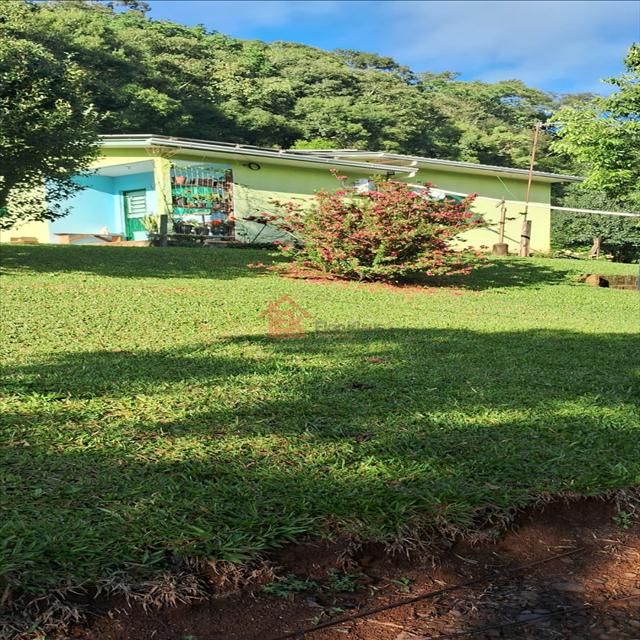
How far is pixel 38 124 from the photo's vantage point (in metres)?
9.29

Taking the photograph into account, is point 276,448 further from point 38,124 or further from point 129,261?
point 129,261

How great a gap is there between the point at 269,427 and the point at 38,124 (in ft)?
23.5

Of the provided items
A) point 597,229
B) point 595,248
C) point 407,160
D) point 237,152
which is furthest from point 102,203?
point 597,229

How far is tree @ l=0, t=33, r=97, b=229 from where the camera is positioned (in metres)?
9.30

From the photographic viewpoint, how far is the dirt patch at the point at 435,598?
2225mm

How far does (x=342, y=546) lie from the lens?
8.77 ft

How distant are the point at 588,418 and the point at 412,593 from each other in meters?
2.22

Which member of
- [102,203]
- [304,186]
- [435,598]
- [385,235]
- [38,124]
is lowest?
[435,598]

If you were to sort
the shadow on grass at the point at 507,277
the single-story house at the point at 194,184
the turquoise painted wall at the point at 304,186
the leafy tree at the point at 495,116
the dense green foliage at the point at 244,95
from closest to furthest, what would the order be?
the shadow on grass at the point at 507,277 < the single-story house at the point at 194,184 < the turquoise painted wall at the point at 304,186 < the dense green foliage at the point at 244,95 < the leafy tree at the point at 495,116

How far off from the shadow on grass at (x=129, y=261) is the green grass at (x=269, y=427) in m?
2.39

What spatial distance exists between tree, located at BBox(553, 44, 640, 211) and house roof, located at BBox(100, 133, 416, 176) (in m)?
7.41

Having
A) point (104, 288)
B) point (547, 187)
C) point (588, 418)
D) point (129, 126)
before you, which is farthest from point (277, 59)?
point (588, 418)

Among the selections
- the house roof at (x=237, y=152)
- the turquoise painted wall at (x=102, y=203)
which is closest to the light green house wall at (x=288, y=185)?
the house roof at (x=237, y=152)

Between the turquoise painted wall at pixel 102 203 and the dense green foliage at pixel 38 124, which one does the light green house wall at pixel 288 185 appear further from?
the dense green foliage at pixel 38 124
